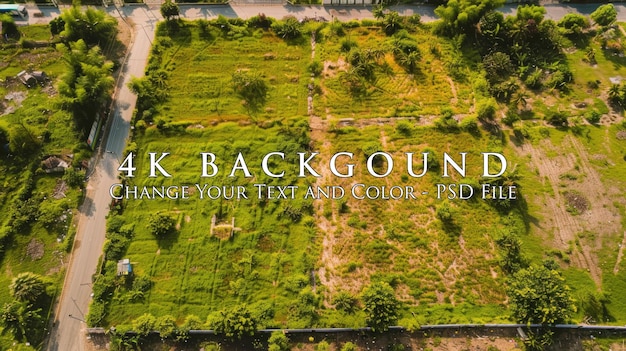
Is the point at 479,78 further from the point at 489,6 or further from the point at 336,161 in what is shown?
the point at 336,161

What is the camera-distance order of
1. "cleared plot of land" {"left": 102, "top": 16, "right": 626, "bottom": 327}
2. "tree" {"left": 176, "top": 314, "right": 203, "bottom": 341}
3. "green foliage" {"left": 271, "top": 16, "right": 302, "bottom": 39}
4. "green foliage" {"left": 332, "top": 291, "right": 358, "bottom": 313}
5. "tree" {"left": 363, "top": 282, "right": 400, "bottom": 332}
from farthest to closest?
"green foliage" {"left": 271, "top": 16, "right": 302, "bottom": 39} < "cleared plot of land" {"left": 102, "top": 16, "right": 626, "bottom": 327} < "green foliage" {"left": 332, "top": 291, "right": 358, "bottom": 313} < "tree" {"left": 176, "top": 314, "right": 203, "bottom": 341} < "tree" {"left": 363, "top": 282, "right": 400, "bottom": 332}

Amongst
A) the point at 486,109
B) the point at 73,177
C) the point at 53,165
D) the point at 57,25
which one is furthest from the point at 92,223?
the point at 486,109

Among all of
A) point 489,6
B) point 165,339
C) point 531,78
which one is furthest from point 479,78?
point 165,339

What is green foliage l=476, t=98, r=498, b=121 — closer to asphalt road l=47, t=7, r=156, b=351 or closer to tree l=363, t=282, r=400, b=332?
tree l=363, t=282, r=400, b=332

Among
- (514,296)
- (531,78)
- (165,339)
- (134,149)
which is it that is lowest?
(165,339)

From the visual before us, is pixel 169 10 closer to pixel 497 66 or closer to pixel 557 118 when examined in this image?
pixel 497 66

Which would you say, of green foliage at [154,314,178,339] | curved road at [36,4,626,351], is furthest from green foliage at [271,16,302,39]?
green foliage at [154,314,178,339]

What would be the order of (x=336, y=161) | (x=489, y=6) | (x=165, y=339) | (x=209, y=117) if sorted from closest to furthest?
(x=165, y=339) → (x=336, y=161) → (x=209, y=117) → (x=489, y=6)
